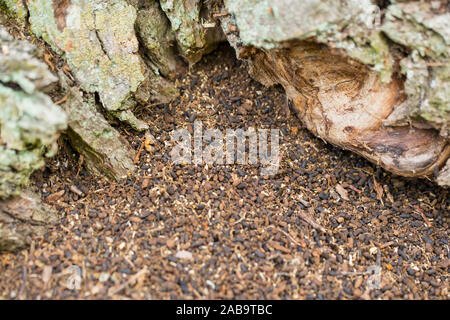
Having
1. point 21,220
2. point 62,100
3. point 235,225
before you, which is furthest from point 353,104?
point 21,220

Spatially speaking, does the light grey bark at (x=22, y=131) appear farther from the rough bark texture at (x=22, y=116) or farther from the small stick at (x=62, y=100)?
the small stick at (x=62, y=100)

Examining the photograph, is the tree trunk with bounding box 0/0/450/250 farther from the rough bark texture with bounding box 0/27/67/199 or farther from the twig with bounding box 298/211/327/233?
the twig with bounding box 298/211/327/233

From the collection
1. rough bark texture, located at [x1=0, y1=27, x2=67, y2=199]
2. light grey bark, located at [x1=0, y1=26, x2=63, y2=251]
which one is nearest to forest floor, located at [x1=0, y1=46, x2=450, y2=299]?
light grey bark, located at [x1=0, y1=26, x2=63, y2=251]

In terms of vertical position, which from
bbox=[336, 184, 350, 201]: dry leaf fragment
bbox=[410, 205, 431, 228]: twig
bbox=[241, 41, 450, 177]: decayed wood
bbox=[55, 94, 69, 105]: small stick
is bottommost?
bbox=[410, 205, 431, 228]: twig

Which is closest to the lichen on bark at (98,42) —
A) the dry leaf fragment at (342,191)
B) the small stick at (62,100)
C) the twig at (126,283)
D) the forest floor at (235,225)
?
the small stick at (62,100)

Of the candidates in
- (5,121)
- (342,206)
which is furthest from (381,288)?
(5,121)

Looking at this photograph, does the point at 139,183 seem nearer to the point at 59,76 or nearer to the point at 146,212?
the point at 146,212

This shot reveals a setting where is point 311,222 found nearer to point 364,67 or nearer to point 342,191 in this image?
point 342,191
